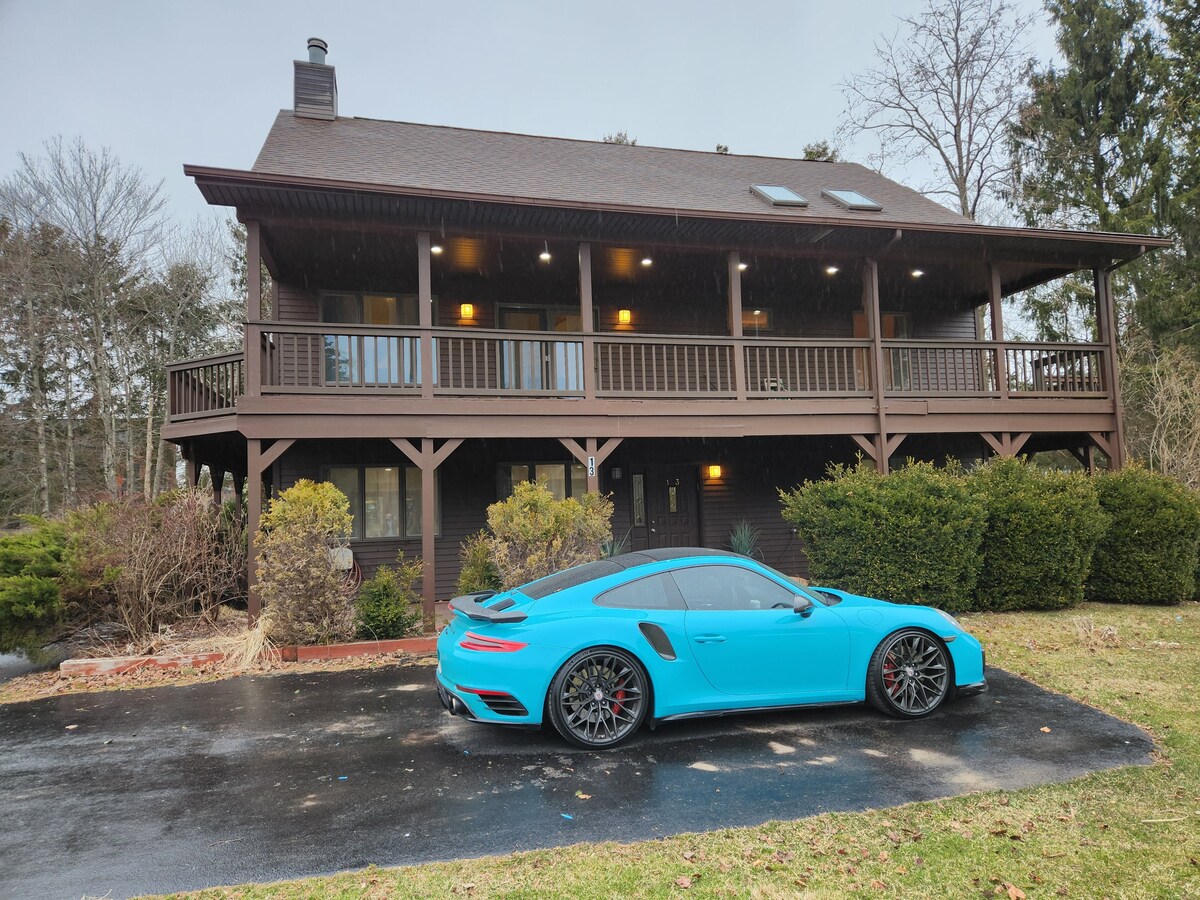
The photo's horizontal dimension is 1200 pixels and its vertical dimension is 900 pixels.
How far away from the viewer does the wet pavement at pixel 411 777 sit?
3316 mm

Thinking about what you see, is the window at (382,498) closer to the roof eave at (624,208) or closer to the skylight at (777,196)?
the roof eave at (624,208)

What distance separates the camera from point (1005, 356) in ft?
40.3

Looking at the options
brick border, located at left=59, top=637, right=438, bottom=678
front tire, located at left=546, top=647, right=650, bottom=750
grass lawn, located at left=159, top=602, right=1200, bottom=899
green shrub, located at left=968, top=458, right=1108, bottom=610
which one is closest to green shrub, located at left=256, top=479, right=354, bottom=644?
brick border, located at left=59, top=637, right=438, bottom=678

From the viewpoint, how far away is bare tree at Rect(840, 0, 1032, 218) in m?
23.0

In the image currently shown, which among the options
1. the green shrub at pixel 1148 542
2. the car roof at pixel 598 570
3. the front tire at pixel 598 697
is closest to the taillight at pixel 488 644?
the front tire at pixel 598 697

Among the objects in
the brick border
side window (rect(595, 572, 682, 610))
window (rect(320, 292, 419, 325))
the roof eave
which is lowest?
the brick border

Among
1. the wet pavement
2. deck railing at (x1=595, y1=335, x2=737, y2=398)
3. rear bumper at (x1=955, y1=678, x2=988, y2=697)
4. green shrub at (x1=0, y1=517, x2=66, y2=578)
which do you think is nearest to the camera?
the wet pavement

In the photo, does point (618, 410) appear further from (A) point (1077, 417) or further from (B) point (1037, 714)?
(A) point (1077, 417)

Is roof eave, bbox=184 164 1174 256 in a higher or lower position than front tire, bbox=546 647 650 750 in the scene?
higher

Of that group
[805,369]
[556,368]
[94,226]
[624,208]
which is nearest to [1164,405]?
[805,369]

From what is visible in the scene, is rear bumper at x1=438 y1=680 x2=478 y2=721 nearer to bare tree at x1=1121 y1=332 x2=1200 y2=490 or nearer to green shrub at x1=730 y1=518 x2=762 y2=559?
green shrub at x1=730 y1=518 x2=762 y2=559

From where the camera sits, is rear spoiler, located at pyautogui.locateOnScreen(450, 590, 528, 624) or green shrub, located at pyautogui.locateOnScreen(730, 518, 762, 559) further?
green shrub, located at pyautogui.locateOnScreen(730, 518, 762, 559)

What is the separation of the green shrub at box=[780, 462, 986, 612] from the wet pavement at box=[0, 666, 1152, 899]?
2.99 meters

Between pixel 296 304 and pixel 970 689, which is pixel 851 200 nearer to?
pixel 296 304
